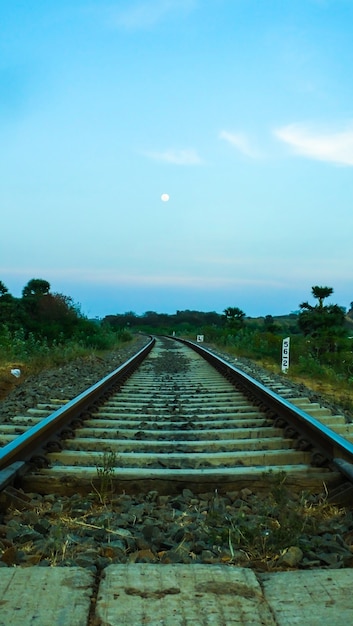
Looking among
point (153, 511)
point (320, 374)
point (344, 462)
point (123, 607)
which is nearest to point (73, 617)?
point (123, 607)

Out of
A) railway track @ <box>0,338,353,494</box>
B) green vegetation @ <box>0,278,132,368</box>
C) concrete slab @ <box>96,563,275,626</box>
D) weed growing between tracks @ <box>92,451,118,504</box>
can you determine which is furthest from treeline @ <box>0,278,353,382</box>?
concrete slab @ <box>96,563,275,626</box>

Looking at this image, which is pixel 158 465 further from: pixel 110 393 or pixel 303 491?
pixel 110 393

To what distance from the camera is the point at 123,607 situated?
7.11 feet

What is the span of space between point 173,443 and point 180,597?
3.01 meters

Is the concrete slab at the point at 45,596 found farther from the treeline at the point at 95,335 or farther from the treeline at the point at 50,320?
the treeline at the point at 50,320

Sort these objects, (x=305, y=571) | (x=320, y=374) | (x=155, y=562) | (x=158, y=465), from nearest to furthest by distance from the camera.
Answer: (x=305, y=571), (x=155, y=562), (x=158, y=465), (x=320, y=374)

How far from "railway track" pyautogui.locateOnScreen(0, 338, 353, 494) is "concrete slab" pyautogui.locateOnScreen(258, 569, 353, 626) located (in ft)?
4.88

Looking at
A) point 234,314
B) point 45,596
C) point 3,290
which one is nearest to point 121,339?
point 3,290

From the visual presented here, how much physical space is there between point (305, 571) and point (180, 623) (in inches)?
27.2

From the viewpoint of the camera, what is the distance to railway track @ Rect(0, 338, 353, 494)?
4.00 m

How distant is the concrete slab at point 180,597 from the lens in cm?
209

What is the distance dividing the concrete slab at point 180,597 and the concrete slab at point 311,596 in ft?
0.16

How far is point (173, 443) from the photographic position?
5262 mm

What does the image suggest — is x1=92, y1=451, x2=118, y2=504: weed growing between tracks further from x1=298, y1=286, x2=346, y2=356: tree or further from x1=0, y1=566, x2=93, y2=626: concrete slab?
x1=298, y1=286, x2=346, y2=356: tree
